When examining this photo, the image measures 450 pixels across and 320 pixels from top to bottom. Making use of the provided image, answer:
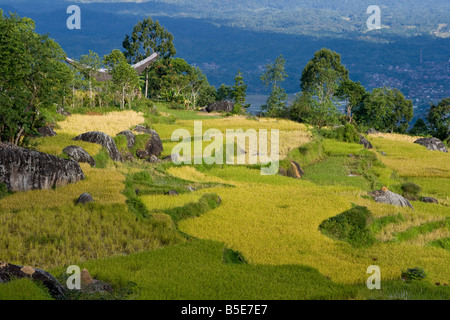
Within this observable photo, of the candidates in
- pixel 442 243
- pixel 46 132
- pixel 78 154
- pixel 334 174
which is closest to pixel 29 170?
pixel 78 154

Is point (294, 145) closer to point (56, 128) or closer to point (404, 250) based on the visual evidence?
point (56, 128)

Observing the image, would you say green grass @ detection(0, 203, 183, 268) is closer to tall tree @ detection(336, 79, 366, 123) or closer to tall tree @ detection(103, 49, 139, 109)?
tall tree @ detection(103, 49, 139, 109)

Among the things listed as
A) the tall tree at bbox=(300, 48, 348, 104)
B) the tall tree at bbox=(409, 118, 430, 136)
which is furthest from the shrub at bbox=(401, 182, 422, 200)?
the tall tree at bbox=(300, 48, 348, 104)

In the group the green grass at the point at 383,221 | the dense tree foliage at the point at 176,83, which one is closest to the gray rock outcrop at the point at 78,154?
the green grass at the point at 383,221

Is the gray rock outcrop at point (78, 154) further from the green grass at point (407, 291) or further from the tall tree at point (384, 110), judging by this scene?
the tall tree at point (384, 110)

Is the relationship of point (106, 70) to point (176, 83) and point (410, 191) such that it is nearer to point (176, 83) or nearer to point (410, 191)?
point (176, 83)

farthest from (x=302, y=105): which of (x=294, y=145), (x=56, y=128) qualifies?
(x=56, y=128)

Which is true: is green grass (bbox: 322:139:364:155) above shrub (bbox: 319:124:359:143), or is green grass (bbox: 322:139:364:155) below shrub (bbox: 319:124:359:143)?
below
